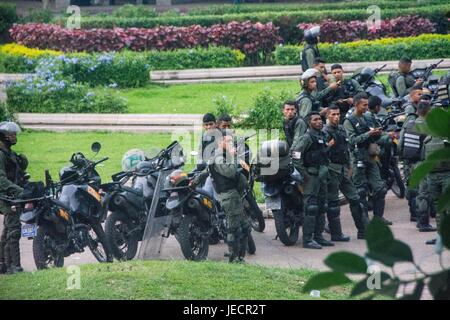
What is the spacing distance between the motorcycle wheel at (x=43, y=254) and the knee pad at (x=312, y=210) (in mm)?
2871

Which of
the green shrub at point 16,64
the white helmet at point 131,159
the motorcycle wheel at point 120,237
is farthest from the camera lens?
the green shrub at point 16,64

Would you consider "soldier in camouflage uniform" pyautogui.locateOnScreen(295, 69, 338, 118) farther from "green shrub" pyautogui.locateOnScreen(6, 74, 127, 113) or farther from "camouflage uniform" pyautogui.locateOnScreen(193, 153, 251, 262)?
"green shrub" pyautogui.locateOnScreen(6, 74, 127, 113)

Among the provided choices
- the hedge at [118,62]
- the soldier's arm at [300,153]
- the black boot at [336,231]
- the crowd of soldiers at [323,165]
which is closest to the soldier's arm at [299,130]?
the crowd of soldiers at [323,165]

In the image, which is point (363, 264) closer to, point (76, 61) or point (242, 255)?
point (242, 255)

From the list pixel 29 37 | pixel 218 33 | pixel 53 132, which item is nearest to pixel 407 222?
pixel 53 132

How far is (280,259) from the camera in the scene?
1117 centimetres

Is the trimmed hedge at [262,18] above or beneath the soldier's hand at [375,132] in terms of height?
above

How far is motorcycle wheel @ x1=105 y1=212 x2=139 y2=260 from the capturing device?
10781 millimetres

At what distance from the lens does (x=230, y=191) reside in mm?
10562

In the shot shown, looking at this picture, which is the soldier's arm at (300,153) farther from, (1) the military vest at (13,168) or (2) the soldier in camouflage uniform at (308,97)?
(1) the military vest at (13,168)

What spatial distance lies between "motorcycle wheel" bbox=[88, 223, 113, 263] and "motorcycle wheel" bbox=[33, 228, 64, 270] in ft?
1.73

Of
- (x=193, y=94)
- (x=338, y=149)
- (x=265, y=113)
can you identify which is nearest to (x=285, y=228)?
(x=338, y=149)

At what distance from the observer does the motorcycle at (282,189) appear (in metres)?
11.7

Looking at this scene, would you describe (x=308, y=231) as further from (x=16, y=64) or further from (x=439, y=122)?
(x=16, y=64)
